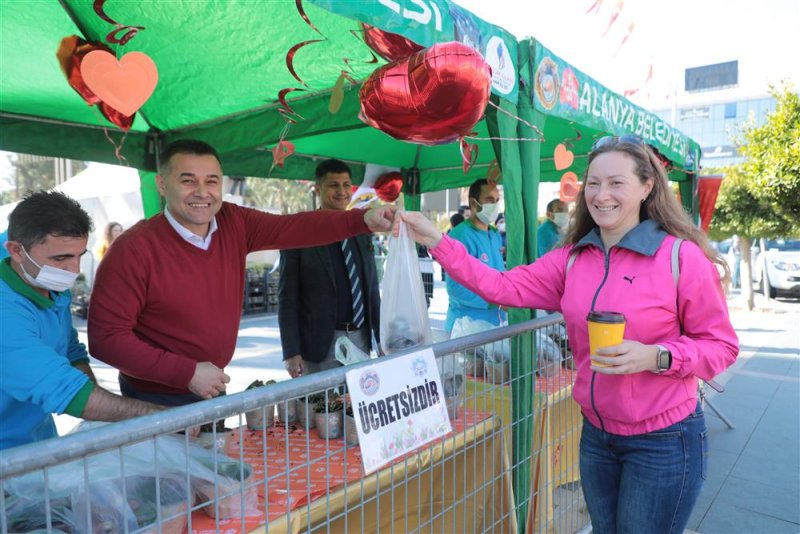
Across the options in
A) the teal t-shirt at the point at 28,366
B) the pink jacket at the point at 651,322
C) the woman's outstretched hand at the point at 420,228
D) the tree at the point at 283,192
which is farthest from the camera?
the tree at the point at 283,192

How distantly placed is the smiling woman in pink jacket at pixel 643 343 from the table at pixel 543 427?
0.53 meters

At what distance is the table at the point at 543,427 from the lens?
2.49 m

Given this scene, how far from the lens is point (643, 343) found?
5.78 feet

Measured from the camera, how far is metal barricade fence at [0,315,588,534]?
3.95 ft

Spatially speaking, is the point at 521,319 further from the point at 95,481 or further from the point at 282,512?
the point at 95,481

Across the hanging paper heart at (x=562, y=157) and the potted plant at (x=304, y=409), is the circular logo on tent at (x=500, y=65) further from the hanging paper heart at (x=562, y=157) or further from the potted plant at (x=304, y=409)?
the potted plant at (x=304, y=409)

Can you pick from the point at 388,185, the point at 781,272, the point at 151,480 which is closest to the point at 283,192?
the point at 781,272

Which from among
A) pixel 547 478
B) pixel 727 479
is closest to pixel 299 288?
pixel 547 478

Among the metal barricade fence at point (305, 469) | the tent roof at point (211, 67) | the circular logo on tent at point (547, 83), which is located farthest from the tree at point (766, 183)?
the metal barricade fence at point (305, 469)

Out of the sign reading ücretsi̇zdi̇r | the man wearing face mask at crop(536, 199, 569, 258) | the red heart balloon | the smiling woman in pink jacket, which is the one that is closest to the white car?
the man wearing face mask at crop(536, 199, 569, 258)

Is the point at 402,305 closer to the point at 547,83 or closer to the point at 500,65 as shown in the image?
the point at 500,65

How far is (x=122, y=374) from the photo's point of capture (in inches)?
88.6

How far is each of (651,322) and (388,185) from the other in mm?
4856

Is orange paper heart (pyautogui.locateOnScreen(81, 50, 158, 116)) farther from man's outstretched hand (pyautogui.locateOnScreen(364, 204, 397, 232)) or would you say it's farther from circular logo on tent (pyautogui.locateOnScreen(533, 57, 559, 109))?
circular logo on tent (pyautogui.locateOnScreen(533, 57, 559, 109))
